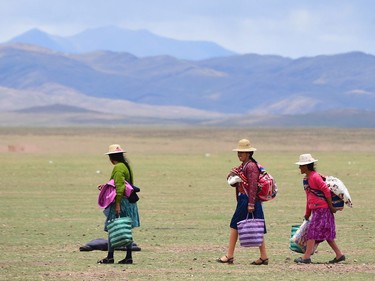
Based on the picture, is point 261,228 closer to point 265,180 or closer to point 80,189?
point 265,180

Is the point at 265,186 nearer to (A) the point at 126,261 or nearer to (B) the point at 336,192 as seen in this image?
(B) the point at 336,192

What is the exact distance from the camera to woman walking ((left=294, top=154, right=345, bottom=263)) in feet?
42.1

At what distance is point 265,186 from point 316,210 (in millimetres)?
786

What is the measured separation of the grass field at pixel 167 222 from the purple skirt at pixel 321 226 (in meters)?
0.38

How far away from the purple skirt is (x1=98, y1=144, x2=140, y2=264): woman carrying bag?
214 cm

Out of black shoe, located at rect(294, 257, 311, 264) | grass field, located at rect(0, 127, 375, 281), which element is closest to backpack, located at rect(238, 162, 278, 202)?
grass field, located at rect(0, 127, 375, 281)

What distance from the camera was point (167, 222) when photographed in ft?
62.6

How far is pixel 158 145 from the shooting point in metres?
62.9

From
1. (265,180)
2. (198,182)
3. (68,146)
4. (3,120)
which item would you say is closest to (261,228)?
(265,180)

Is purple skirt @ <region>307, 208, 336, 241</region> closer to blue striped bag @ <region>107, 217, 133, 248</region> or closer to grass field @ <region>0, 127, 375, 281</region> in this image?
grass field @ <region>0, 127, 375, 281</region>

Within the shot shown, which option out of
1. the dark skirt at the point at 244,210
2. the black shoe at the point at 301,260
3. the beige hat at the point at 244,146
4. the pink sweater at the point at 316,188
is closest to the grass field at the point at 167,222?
the black shoe at the point at 301,260

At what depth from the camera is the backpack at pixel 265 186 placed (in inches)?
496

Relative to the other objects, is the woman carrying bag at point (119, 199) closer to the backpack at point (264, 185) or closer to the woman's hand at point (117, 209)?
the woman's hand at point (117, 209)

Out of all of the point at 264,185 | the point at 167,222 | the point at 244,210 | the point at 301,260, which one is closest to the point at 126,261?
the point at 244,210
